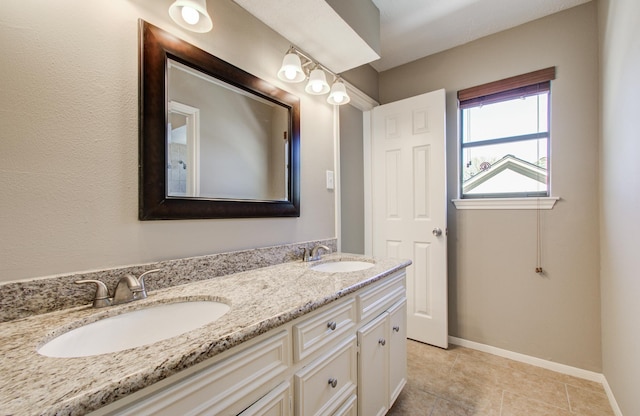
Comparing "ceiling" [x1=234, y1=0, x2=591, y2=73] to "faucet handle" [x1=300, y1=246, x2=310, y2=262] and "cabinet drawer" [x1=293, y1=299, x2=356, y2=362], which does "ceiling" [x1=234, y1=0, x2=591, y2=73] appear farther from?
"cabinet drawer" [x1=293, y1=299, x2=356, y2=362]

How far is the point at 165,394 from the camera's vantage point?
54 cm

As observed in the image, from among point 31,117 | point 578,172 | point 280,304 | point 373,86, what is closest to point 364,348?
point 280,304

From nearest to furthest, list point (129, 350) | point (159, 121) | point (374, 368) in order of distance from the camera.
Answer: point (129, 350), point (159, 121), point (374, 368)

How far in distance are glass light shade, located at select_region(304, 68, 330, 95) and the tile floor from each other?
73.9 inches

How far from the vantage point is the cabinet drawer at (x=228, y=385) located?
1.79 feet

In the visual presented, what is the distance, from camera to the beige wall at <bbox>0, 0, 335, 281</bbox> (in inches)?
29.7

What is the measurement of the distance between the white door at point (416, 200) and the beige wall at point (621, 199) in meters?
0.90

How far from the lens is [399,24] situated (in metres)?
1.98

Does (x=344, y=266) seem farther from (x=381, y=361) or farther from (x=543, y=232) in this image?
(x=543, y=232)

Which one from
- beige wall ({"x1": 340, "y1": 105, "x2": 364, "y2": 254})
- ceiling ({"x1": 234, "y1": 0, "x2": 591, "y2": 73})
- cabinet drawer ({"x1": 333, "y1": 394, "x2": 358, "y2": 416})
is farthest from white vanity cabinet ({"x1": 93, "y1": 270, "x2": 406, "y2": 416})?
ceiling ({"x1": 234, "y1": 0, "x2": 591, "y2": 73})

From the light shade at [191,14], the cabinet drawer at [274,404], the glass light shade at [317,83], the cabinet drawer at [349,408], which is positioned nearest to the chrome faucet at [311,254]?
the cabinet drawer at [349,408]

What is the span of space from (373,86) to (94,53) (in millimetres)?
2199

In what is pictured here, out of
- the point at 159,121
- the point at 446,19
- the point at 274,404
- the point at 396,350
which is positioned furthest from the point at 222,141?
the point at 446,19

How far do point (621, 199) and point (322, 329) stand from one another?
1.62 meters
